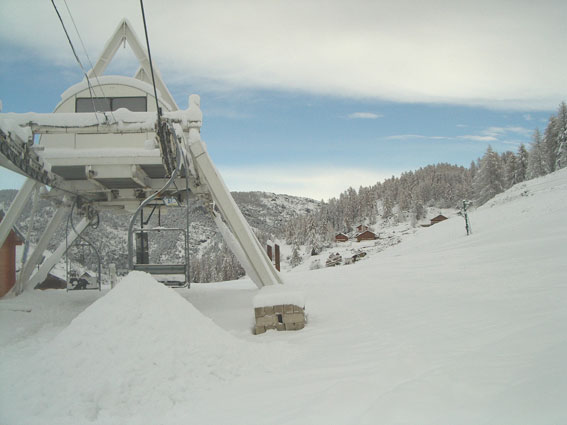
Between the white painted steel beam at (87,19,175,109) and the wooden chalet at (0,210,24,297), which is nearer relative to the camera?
the white painted steel beam at (87,19,175,109)

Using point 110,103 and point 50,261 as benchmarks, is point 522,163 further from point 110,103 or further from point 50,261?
point 50,261

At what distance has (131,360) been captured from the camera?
170 inches

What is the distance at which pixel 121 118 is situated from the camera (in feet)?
30.8

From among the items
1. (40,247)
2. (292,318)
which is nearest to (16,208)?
(40,247)

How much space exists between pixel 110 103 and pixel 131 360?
363 inches

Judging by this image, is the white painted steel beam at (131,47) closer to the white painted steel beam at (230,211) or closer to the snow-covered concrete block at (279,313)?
the white painted steel beam at (230,211)

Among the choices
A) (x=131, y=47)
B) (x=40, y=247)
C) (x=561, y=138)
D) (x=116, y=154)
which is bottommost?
(x=40, y=247)

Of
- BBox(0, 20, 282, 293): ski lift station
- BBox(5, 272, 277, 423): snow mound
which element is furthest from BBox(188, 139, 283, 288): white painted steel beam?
BBox(5, 272, 277, 423): snow mound

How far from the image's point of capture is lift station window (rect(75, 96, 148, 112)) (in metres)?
11.2

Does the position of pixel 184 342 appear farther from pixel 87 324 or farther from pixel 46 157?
pixel 46 157

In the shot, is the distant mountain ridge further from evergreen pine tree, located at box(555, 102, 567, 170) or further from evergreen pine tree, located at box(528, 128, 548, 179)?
evergreen pine tree, located at box(528, 128, 548, 179)

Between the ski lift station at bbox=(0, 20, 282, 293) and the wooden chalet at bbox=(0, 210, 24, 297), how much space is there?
5020 mm

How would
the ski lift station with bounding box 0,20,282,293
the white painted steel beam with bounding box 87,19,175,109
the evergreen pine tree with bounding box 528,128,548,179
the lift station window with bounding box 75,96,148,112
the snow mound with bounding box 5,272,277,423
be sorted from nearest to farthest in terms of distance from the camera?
the snow mound with bounding box 5,272,277,423
the ski lift station with bounding box 0,20,282,293
the lift station window with bounding box 75,96,148,112
the white painted steel beam with bounding box 87,19,175,109
the evergreen pine tree with bounding box 528,128,548,179

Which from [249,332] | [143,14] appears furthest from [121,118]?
[249,332]
